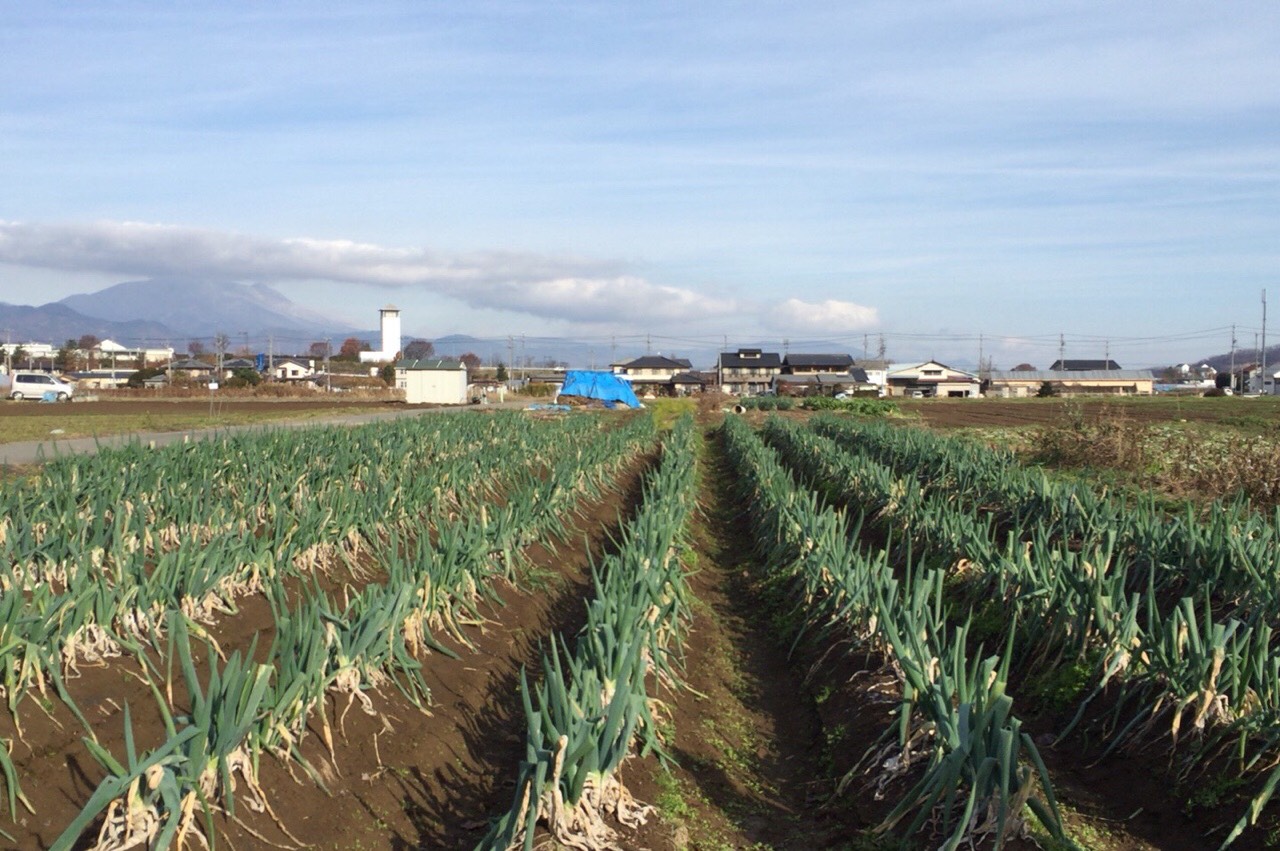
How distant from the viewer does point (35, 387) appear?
137 ft

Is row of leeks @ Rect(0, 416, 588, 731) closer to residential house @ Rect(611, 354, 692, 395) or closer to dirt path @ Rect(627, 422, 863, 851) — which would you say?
dirt path @ Rect(627, 422, 863, 851)

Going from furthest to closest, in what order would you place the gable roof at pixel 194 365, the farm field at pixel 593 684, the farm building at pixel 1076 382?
the gable roof at pixel 194 365
the farm building at pixel 1076 382
the farm field at pixel 593 684

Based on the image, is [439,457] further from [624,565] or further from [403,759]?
[403,759]

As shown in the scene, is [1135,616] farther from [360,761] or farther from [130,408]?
[130,408]

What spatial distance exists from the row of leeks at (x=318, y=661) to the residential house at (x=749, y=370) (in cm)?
8850

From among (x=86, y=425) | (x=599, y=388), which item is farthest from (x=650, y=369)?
(x=86, y=425)

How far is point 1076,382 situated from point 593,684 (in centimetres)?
9182

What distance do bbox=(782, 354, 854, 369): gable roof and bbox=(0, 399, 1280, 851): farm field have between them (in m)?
87.8

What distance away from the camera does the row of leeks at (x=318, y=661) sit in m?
2.95

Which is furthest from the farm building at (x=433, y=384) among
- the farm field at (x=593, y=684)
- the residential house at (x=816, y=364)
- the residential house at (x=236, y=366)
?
the residential house at (x=816, y=364)

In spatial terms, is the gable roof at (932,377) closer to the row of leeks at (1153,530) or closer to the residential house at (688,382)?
the residential house at (688,382)

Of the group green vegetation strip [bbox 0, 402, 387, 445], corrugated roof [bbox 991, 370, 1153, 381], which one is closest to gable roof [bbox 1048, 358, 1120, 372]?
corrugated roof [bbox 991, 370, 1153, 381]

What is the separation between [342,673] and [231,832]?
88 cm

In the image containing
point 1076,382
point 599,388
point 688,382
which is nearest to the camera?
point 599,388
